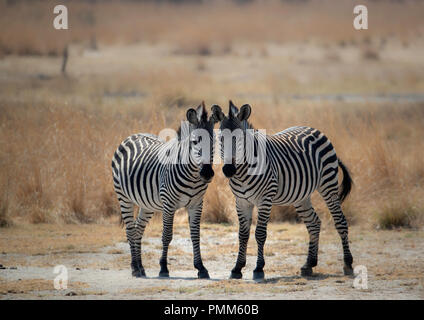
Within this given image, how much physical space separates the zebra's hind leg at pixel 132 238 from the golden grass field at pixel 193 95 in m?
0.97

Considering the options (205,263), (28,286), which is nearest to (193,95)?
(205,263)

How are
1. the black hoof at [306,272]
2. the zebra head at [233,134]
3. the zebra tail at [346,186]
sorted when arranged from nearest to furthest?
the zebra head at [233,134] < the black hoof at [306,272] < the zebra tail at [346,186]

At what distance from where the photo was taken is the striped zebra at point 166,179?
7.64 metres

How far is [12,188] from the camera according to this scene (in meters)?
11.5

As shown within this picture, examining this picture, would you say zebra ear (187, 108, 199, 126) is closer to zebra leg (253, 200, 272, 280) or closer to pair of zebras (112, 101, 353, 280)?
pair of zebras (112, 101, 353, 280)

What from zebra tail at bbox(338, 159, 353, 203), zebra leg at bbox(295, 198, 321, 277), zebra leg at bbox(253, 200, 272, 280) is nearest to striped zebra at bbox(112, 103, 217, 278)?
zebra leg at bbox(253, 200, 272, 280)

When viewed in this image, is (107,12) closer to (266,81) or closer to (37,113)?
(266,81)

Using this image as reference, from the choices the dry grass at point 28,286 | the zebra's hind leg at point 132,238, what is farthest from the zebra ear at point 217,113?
the dry grass at point 28,286

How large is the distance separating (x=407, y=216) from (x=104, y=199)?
5.11 meters

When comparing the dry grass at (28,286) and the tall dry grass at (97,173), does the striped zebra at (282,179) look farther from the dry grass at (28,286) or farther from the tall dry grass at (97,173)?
the tall dry grass at (97,173)

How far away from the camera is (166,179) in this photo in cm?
792

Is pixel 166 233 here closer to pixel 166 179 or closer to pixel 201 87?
pixel 166 179
